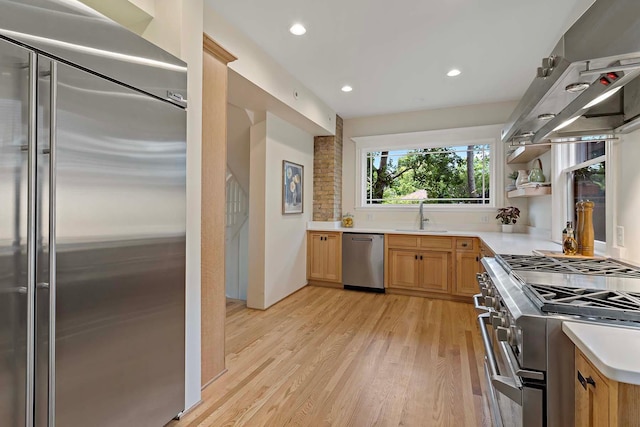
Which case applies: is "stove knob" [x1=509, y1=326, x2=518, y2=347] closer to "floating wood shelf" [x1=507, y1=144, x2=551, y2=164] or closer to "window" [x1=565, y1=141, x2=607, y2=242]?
"window" [x1=565, y1=141, x2=607, y2=242]

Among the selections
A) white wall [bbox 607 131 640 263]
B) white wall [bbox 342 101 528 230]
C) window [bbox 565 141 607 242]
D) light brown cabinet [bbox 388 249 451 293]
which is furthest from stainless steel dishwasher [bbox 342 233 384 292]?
white wall [bbox 607 131 640 263]

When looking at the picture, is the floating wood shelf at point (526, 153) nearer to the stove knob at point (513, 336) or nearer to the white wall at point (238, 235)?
the stove knob at point (513, 336)

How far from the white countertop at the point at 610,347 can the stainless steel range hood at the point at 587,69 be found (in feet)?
2.45

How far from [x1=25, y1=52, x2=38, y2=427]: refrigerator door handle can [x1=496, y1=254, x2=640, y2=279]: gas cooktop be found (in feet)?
6.74

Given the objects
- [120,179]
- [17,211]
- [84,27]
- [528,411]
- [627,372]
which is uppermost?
[84,27]

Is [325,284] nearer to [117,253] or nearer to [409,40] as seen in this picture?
[409,40]

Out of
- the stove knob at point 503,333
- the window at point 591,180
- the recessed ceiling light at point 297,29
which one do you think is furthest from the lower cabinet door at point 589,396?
the recessed ceiling light at point 297,29

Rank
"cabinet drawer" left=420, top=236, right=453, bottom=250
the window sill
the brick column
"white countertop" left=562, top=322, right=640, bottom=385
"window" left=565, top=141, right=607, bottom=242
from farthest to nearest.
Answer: the brick column, the window sill, "cabinet drawer" left=420, top=236, right=453, bottom=250, "window" left=565, top=141, right=607, bottom=242, "white countertop" left=562, top=322, right=640, bottom=385

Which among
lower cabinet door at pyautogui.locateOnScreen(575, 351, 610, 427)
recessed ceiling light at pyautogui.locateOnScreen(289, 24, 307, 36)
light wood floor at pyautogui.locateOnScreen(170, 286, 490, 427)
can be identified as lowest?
light wood floor at pyautogui.locateOnScreen(170, 286, 490, 427)

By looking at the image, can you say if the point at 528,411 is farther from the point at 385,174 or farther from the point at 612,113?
the point at 385,174

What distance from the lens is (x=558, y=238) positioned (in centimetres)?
304

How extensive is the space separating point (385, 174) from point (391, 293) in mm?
1900

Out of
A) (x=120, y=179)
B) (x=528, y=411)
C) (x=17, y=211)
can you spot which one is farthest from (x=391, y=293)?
(x=17, y=211)

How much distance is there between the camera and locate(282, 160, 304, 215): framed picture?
402cm
